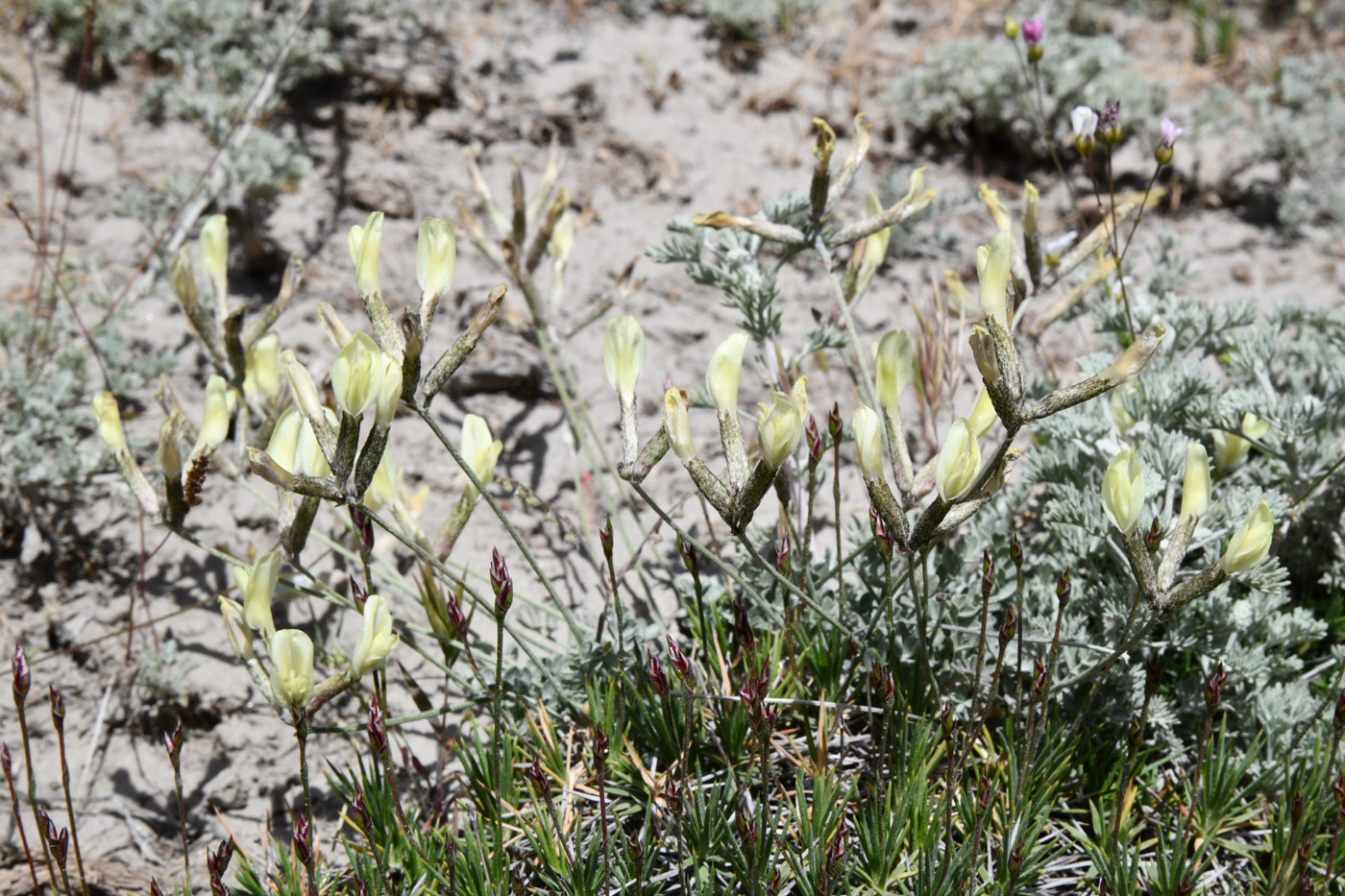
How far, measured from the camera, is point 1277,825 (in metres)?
1.83

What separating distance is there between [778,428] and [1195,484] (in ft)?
2.40

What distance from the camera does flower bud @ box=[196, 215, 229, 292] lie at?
7.79ft

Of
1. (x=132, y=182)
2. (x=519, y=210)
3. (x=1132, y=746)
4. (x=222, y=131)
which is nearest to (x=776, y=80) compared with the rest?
(x=519, y=210)

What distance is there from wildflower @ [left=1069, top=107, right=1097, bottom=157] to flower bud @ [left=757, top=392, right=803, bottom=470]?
110 cm

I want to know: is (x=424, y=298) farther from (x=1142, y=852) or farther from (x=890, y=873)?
(x=1142, y=852)

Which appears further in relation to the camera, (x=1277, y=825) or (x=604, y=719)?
(x=604, y=719)

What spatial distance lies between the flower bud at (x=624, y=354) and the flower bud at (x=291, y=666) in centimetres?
69

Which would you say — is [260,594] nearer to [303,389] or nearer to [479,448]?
[303,389]

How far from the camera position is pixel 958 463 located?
1.48 metres

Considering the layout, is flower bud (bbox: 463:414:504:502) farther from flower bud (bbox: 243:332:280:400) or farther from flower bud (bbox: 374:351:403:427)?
flower bud (bbox: 243:332:280:400)

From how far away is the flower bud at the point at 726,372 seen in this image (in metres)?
1.63

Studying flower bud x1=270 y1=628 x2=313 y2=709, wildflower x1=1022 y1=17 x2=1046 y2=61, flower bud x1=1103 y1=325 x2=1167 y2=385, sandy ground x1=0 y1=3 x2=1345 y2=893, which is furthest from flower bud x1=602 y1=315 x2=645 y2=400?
wildflower x1=1022 y1=17 x2=1046 y2=61

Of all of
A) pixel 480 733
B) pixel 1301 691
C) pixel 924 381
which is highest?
pixel 924 381

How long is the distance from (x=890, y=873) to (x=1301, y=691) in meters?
1.01
